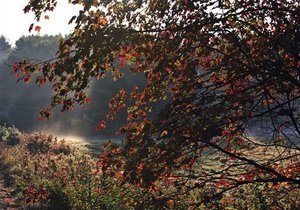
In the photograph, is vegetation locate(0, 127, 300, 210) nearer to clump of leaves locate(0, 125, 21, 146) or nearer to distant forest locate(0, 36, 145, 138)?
clump of leaves locate(0, 125, 21, 146)

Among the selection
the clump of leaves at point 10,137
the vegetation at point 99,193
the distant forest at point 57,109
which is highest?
the distant forest at point 57,109

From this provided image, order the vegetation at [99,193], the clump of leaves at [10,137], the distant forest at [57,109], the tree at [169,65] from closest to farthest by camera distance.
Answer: the tree at [169,65], the vegetation at [99,193], the clump of leaves at [10,137], the distant forest at [57,109]

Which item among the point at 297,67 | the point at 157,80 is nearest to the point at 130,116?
the point at 157,80

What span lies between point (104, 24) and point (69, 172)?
24.8ft

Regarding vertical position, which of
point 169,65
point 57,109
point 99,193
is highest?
point 57,109

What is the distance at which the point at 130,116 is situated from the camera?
5.14 metres

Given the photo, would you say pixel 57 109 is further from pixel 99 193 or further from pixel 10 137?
pixel 99 193

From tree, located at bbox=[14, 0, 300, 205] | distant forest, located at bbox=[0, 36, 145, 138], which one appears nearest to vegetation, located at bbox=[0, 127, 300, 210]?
tree, located at bbox=[14, 0, 300, 205]

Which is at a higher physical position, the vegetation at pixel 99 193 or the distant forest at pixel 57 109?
the distant forest at pixel 57 109

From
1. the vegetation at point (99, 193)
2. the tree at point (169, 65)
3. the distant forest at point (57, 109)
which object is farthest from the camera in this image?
the distant forest at point (57, 109)

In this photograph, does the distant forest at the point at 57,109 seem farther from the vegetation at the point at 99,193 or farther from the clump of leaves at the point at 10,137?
the vegetation at the point at 99,193

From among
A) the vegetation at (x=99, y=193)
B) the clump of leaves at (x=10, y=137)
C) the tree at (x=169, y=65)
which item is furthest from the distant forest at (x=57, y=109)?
the tree at (x=169, y=65)

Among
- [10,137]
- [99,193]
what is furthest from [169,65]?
[10,137]

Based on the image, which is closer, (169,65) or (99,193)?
(169,65)
